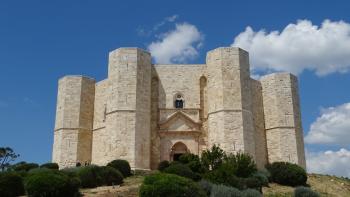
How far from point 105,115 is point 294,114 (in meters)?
13.2

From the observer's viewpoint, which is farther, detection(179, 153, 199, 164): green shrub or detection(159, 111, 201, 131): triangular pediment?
detection(159, 111, 201, 131): triangular pediment

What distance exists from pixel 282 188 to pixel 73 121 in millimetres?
15455

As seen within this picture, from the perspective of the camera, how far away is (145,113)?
29359 mm

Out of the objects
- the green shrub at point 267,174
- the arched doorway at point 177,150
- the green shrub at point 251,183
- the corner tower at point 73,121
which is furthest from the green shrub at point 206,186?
the corner tower at point 73,121

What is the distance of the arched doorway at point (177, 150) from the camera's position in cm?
3031

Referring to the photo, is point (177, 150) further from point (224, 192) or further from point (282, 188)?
point (224, 192)

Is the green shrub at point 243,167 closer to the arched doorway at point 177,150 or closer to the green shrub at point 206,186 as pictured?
the green shrub at point 206,186

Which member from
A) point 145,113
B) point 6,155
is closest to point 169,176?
point 145,113

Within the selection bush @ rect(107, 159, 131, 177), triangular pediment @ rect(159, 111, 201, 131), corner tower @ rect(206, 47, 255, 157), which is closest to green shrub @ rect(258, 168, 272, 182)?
corner tower @ rect(206, 47, 255, 157)

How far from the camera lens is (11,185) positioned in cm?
1908

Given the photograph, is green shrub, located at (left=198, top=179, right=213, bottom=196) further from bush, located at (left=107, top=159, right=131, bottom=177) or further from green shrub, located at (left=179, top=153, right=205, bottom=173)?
bush, located at (left=107, top=159, right=131, bottom=177)

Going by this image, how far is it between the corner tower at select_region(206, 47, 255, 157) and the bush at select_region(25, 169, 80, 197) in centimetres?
1283

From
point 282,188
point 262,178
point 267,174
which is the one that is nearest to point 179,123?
point 267,174

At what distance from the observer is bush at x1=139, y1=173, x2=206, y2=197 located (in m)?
15.8
